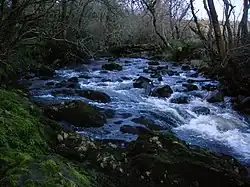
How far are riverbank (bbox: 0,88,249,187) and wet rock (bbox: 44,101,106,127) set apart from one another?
1577 millimetres

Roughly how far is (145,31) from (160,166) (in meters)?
26.9

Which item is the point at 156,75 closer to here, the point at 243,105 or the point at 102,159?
the point at 243,105

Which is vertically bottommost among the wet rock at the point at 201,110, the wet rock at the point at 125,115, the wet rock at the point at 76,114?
the wet rock at the point at 201,110

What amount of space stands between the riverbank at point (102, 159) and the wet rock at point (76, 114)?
62.1 inches

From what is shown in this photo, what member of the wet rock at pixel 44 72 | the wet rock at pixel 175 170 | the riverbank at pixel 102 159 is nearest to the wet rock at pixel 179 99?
the riverbank at pixel 102 159

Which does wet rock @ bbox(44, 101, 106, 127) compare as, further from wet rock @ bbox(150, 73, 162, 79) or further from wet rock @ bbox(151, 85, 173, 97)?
wet rock @ bbox(150, 73, 162, 79)

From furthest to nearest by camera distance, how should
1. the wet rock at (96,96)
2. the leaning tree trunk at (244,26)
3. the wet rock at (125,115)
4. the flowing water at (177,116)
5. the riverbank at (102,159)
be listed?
the leaning tree trunk at (244,26) → the wet rock at (96,96) → the wet rock at (125,115) → the flowing water at (177,116) → the riverbank at (102,159)

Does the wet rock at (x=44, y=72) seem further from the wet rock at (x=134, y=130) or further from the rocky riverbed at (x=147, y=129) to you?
the wet rock at (x=134, y=130)

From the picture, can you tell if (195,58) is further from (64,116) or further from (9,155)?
(9,155)

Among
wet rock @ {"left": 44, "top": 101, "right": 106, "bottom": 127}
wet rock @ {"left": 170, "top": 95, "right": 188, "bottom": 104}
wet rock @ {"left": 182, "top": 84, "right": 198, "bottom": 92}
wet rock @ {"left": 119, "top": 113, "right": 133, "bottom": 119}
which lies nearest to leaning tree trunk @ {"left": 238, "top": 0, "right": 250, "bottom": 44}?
wet rock @ {"left": 182, "top": 84, "right": 198, "bottom": 92}

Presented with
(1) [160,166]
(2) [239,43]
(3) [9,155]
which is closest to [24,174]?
(3) [9,155]

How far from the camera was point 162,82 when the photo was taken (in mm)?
12906

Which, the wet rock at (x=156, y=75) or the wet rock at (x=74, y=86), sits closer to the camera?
the wet rock at (x=74, y=86)

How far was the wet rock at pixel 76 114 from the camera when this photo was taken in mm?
6406
